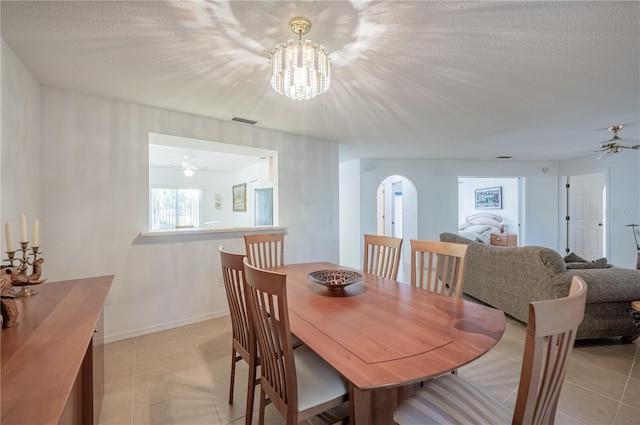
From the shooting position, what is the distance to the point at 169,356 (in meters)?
2.29

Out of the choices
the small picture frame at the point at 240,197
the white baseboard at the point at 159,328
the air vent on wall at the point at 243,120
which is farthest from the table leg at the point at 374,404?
the small picture frame at the point at 240,197

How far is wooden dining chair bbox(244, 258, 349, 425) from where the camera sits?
1.02 metres

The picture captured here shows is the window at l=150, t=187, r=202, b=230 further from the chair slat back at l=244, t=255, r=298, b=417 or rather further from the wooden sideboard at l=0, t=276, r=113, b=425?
the chair slat back at l=244, t=255, r=298, b=417

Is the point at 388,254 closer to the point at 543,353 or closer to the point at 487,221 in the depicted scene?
the point at 543,353

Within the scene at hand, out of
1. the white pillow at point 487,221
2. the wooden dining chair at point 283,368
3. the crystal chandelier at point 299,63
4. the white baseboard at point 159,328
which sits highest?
the crystal chandelier at point 299,63

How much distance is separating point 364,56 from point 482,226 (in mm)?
6512

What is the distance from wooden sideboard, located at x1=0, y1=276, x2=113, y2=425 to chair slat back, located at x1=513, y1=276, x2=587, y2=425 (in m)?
1.16

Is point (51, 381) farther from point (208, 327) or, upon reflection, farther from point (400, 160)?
point (400, 160)

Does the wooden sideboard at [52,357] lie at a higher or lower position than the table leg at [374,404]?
higher

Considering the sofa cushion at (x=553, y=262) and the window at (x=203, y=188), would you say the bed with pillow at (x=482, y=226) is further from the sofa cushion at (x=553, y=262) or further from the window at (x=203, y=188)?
the window at (x=203, y=188)

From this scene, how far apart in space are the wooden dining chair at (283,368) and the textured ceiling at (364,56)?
1.36 meters

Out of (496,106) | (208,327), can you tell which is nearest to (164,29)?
(208,327)

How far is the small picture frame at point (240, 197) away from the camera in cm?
693

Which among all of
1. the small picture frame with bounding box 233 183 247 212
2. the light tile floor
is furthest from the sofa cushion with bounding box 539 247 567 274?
the small picture frame with bounding box 233 183 247 212
